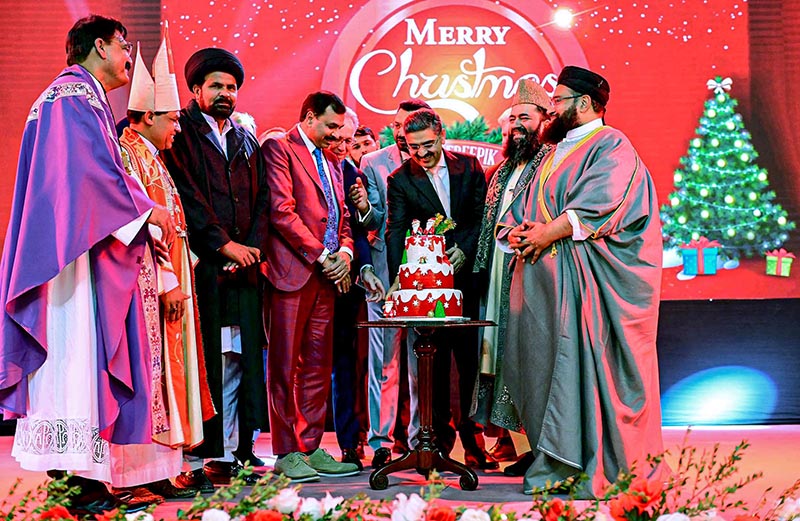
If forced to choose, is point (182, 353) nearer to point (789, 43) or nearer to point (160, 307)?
point (160, 307)

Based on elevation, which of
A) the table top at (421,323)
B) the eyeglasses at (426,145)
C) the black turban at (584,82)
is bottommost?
the table top at (421,323)

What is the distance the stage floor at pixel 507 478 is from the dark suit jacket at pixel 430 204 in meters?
1.15

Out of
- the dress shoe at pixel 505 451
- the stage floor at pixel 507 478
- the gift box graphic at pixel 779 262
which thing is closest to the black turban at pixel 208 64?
the stage floor at pixel 507 478

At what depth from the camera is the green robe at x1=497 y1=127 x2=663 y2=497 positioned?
417 centimetres

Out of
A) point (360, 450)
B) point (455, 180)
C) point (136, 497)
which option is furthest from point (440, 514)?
point (360, 450)

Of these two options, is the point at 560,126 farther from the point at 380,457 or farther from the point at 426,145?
the point at 380,457

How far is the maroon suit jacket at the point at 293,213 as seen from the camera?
15.7ft

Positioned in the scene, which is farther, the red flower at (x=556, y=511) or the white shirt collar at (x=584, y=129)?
the white shirt collar at (x=584, y=129)

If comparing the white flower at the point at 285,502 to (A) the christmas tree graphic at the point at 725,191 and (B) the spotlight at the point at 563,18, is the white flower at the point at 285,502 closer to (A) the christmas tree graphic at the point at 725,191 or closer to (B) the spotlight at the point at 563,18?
(A) the christmas tree graphic at the point at 725,191

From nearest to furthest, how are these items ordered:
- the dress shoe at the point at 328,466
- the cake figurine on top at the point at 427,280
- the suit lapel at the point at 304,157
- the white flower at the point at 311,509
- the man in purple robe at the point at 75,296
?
the white flower at the point at 311,509 → the man in purple robe at the point at 75,296 → the cake figurine on top at the point at 427,280 → the dress shoe at the point at 328,466 → the suit lapel at the point at 304,157

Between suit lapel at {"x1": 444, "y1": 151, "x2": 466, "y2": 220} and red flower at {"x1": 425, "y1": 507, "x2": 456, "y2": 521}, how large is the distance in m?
3.87

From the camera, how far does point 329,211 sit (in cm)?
498

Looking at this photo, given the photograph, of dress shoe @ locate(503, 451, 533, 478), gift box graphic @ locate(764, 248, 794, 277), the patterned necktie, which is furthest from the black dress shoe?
gift box graphic @ locate(764, 248, 794, 277)

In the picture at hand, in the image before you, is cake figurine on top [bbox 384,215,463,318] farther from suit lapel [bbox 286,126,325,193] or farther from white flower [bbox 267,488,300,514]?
white flower [bbox 267,488,300,514]
